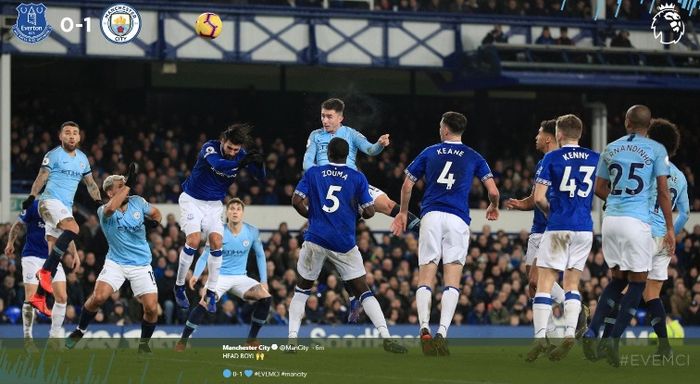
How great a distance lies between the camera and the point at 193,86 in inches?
1436

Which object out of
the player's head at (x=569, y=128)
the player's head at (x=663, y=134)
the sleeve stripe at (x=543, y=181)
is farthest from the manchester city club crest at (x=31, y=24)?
the player's head at (x=663, y=134)

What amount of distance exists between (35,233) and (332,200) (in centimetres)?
567

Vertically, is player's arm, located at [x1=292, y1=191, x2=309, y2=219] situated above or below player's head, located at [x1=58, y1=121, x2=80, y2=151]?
below

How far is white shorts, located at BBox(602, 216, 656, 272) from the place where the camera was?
550 inches

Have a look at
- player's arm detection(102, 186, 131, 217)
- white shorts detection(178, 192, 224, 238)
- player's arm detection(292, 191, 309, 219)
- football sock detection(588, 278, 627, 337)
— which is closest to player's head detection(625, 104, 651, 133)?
football sock detection(588, 278, 627, 337)

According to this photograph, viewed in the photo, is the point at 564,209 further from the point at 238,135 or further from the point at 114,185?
the point at 114,185

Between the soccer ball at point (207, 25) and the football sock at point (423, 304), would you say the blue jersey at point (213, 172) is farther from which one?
the soccer ball at point (207, 25)

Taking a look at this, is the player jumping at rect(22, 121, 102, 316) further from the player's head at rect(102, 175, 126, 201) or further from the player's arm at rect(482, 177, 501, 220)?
the player's arm at rect(482, 177, 501, 220)

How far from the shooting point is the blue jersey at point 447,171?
15883mm

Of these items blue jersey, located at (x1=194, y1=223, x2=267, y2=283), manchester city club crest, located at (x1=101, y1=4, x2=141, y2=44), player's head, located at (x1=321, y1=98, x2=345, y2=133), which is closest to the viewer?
player's head, located at (x1=321, y1=98, x2=345, y2=133)

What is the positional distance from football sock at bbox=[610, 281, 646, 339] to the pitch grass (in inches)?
14.9

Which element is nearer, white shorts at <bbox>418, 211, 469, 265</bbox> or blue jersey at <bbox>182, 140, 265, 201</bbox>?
white shorts at <bbox>418, 211, 469, 265</bbox>

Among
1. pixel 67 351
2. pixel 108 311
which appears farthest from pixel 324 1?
pixel 67 351

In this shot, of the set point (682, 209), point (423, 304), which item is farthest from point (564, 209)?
point (423, 304)
